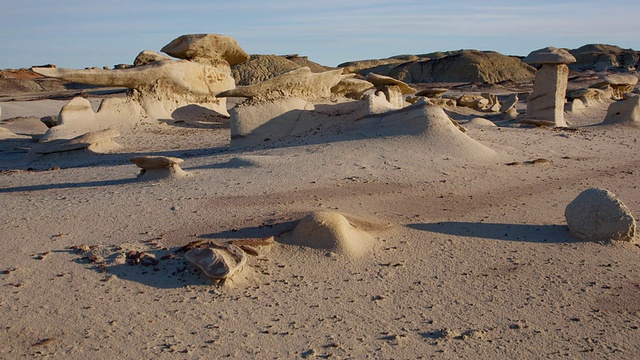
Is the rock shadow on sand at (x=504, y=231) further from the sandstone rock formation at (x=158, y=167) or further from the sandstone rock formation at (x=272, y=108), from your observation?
the sandstone rock formation at (x=272, y=108)

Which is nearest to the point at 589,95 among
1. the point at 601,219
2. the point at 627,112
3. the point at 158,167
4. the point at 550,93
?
the point at 627,112

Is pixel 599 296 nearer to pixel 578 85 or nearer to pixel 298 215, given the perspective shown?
pixel 298 215

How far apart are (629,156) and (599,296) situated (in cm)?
588

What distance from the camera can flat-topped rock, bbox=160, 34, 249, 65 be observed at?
12664mm

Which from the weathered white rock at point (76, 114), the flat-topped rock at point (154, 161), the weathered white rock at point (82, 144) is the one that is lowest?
the weathered white rock at point (82, 144)

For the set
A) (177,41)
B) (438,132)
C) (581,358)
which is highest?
(177,41)

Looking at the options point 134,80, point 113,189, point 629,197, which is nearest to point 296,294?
point 113,189

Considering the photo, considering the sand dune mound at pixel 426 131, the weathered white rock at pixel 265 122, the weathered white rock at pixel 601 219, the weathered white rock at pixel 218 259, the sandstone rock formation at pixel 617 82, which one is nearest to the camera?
the weathered white rock at pixel 218 259

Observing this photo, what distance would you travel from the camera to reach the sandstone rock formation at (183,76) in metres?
12.0

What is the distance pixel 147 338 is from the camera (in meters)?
3.54

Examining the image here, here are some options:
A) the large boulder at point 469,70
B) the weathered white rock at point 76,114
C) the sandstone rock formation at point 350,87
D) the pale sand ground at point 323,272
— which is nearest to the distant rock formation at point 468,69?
the large boulder at point 469,70

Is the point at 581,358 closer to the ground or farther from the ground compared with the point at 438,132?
closer to the ground

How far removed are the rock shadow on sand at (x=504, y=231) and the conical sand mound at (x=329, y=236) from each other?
692mm

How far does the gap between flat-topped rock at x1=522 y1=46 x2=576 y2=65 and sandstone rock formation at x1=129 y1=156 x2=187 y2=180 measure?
792 cm
